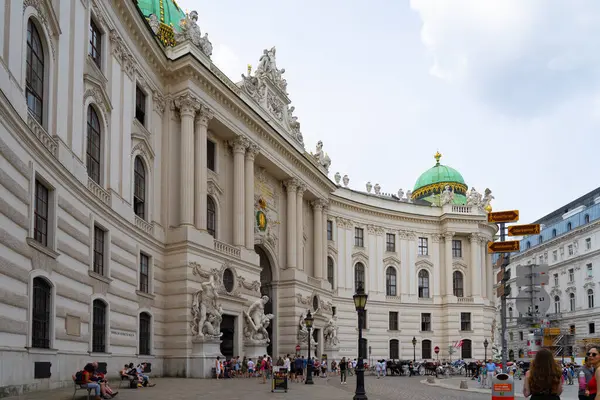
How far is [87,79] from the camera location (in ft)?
82.3

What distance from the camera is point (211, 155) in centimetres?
4053

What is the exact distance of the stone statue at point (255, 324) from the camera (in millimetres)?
39125

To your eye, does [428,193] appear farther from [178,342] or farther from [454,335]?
[178,342]

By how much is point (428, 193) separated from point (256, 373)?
44913mm

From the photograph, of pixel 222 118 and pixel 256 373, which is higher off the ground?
pixel 222 118

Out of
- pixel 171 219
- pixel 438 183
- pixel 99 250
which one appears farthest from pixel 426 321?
pixel 99 250

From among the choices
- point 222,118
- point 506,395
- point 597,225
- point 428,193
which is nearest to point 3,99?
point 506,395

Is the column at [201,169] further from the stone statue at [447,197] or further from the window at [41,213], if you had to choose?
the stone statue at [447,197]

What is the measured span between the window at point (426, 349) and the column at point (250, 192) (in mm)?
32453

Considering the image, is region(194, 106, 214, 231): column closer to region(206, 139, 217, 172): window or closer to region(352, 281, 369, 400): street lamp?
region(206, 139, 217, 172): window

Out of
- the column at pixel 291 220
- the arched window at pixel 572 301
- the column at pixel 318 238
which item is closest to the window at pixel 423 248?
the column at pixel 318 238

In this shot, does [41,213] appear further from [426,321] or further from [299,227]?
[426,321]

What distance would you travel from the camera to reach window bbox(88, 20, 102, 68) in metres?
26.9

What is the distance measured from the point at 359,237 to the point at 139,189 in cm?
3540
